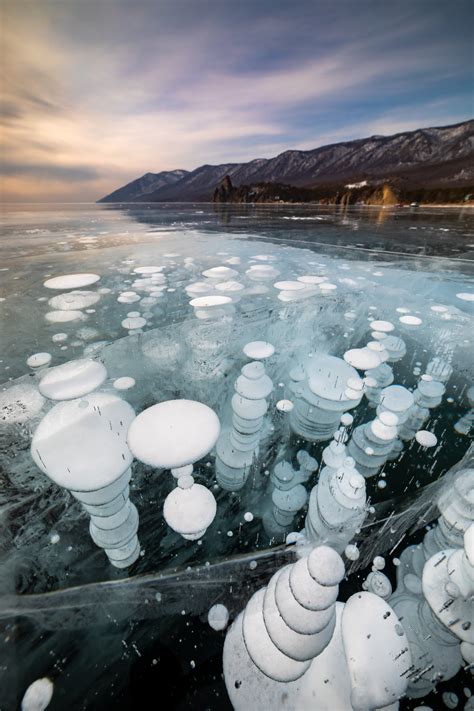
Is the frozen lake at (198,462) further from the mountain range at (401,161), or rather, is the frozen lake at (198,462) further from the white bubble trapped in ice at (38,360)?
the mountain range at (401,161)

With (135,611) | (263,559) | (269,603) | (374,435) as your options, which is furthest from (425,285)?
(135,611)

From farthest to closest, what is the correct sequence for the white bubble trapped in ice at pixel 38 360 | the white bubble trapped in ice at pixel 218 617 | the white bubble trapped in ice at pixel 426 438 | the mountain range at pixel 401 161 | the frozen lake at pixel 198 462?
the mountain range at pixel 401 161 < the white bubble trapped in ice at pixel 38 360 < the white bubble trapped in ice at pixel 426 438 < the white bubble trapped in ice at pixel 218 617 < the frozen lake at pixel 198 462

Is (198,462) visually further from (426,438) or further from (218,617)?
(426,438)

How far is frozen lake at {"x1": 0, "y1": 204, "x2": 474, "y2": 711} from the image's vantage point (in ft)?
6.54

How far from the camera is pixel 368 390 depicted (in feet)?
12.4

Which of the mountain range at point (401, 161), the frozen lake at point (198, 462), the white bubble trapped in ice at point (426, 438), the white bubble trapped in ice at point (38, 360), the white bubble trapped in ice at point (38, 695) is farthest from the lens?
the mountain range at point (401, 161)

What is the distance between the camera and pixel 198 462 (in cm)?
313

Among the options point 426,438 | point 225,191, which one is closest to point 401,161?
point 225,191

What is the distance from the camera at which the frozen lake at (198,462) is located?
1992mm

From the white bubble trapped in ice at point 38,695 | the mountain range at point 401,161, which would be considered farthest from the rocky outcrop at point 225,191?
the white bubble trapped in ice at point 38,695

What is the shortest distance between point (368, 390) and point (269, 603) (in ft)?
9.58

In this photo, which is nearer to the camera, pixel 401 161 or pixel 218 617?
pixel 218 617

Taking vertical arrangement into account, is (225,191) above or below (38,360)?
above

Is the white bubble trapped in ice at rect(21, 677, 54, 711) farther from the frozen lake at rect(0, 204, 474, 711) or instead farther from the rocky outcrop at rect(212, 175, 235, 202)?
the rocky outcrop at rect(212, 175, 235, 202)
